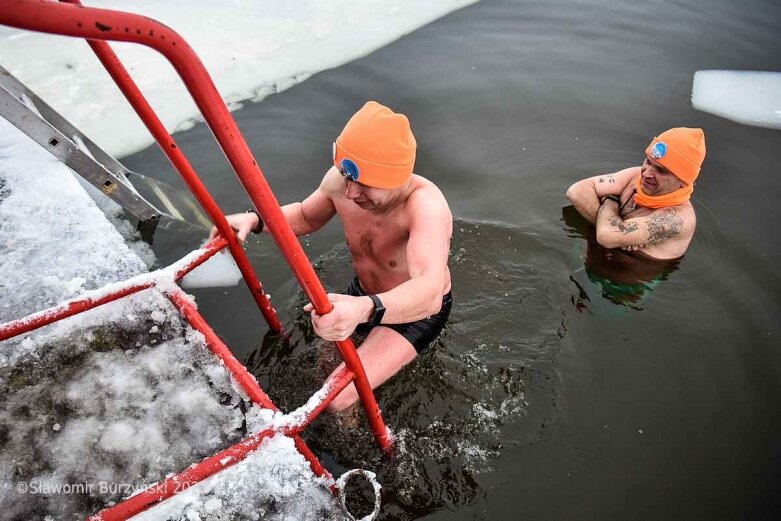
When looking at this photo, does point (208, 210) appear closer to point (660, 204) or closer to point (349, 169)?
point (349, 169)

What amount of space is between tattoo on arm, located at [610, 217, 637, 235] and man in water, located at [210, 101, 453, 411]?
5.81 feet

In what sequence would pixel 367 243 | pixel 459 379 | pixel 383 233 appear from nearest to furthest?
pixel 383 233 → pixel 367 243 → pixel 459 379

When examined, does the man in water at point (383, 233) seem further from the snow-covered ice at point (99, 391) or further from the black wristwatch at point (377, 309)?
the snow-covered ice at point (99, 391)

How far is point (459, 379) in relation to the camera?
3.54 metres

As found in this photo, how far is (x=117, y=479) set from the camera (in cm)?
193

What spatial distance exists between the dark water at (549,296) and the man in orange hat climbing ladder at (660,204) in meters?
0.33

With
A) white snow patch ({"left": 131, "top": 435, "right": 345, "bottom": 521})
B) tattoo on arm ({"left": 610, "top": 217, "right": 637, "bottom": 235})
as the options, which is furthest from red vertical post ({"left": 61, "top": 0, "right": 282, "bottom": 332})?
tattoo on arm ({"left": 610, "top": 217, "right": 637, "bottom": 235})

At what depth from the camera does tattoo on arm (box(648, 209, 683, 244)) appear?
13.1 feet

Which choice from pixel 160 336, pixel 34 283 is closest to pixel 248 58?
pixel 34 283

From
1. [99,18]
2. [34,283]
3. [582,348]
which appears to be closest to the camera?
[99,18]

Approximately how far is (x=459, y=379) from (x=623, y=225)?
6.25 ft

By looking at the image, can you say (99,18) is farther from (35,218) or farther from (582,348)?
(582,348)

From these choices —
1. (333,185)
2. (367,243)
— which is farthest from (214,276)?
(367,243)

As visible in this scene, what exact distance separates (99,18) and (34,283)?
224 centimetres
